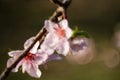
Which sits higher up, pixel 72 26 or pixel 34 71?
pixel 72 26

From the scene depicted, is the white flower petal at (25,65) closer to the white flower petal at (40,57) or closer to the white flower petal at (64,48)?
the white flower petal at (40,57)

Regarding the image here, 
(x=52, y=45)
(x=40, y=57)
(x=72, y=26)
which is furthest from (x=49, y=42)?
(x=72, y=26)

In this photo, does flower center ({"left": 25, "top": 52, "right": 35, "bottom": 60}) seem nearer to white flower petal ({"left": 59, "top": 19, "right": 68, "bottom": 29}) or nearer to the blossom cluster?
the blossom cluster

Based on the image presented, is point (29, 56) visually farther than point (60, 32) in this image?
Yes

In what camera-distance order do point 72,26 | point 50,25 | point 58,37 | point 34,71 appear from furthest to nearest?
point 72,26 < point 34,71 < point 58,37 < point 50,25

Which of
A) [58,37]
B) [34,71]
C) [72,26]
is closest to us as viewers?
[58,37]

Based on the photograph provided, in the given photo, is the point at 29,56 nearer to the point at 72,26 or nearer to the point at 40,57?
the point at 40,57

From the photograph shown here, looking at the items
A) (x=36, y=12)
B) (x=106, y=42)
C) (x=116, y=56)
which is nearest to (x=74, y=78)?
(x=116, y=56)

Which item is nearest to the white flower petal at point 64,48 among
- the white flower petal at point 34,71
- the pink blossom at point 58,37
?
the pink blossom at point 58,37
